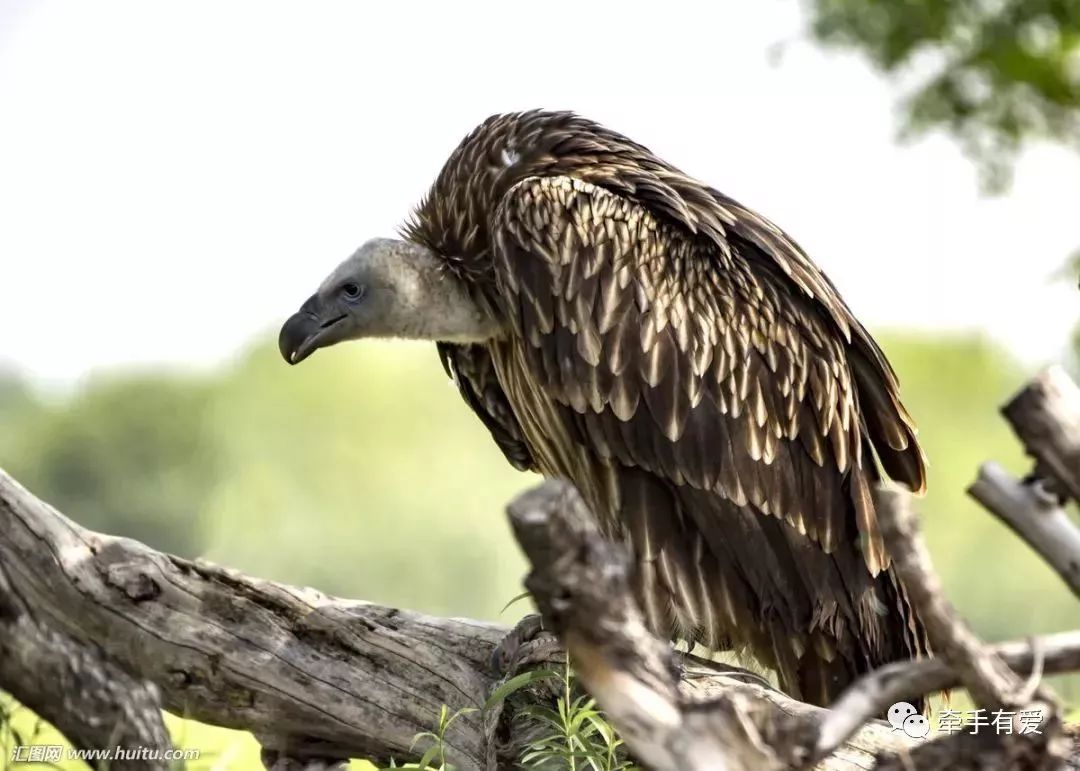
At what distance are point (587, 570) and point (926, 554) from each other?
663mm

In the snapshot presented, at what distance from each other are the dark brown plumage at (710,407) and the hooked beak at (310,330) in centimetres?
55

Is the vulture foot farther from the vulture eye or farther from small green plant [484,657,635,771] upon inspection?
the vulture eye

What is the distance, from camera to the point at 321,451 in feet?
55.2

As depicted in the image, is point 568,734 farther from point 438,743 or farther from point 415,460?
point 415,460

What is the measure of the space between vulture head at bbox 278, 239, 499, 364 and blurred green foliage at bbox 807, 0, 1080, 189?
5478 mm

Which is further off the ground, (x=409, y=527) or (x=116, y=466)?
(x=116, y=466)

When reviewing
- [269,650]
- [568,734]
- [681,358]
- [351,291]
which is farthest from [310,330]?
[568,734]

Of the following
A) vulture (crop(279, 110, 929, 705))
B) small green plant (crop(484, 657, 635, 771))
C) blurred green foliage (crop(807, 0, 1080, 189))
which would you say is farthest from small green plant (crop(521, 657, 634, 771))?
blurred green foliage (crop(807, 0, 1080, 189))

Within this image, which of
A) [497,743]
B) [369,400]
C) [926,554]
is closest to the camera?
[926,554]

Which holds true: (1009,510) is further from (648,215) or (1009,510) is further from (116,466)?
(116,466)

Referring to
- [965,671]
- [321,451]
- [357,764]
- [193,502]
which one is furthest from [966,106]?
[193,502]

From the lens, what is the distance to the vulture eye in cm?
450

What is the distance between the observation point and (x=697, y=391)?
13.5 feet

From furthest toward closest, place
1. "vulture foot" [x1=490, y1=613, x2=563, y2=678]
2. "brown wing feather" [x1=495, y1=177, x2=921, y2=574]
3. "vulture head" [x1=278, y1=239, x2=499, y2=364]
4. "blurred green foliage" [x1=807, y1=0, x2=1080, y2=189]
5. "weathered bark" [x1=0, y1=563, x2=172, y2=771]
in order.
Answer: "blurred green foliage" [x1=807, y1=0, x2=1080, y2=189]
"vulture head" [x1=278, y1=239, x2=499, y2=364]
"brown wing feather" [x1=495, y1=177, x2=921, y2=574]
"vulture foot" [x1=490, y1=613, x2=563, y2=678]
"weathered bark" [x1=0, y1=563, x2=172, y2=771]
